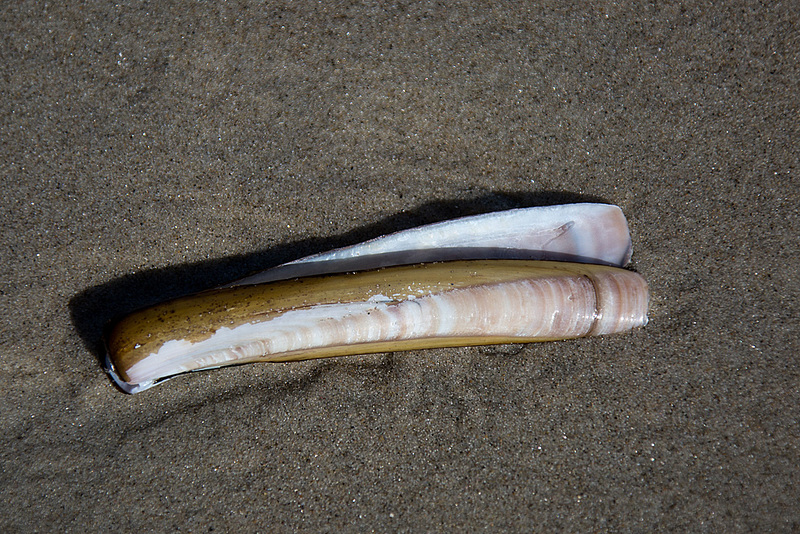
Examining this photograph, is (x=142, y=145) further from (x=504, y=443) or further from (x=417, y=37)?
(x=504, y=443)

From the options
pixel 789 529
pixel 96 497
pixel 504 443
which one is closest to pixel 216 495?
pixel 96 497

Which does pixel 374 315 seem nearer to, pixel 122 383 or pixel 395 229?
pixel 395 229

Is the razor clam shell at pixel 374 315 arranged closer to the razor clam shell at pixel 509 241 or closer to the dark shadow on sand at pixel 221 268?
the razor clam shell at pixel 509 241

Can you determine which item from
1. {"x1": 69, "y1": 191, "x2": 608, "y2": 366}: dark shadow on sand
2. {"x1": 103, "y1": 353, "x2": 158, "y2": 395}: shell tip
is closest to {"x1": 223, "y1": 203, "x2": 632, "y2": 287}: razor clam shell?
{"x1": 69, "y1": 191, "x2": 608, "y2": 366}: dark shadow on sand

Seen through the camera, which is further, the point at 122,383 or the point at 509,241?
the point at 509,241

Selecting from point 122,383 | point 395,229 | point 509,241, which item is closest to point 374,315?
point 395,229

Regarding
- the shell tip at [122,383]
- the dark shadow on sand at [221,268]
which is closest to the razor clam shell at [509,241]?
the dark shadow on sand at [221,268]

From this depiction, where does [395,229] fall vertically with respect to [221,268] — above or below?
above

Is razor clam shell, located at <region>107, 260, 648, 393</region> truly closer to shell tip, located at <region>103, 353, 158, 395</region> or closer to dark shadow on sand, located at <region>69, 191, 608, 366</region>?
shell tip, located at <region>103, 353, 158, 395</region>
